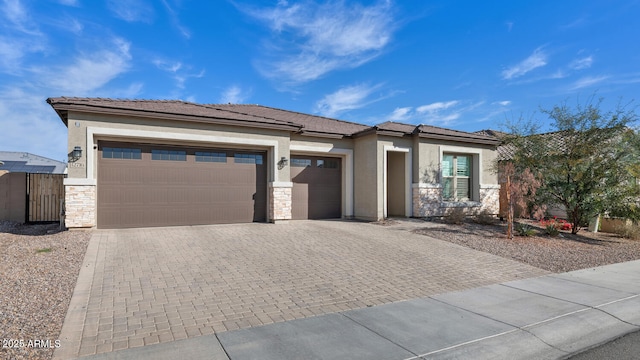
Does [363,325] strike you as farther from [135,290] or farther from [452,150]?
[452,150]

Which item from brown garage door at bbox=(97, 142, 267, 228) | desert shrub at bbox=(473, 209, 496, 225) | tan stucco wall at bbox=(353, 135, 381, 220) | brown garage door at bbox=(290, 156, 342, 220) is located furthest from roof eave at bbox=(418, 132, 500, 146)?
brown garage door at bbox=(97, 142, 267, 228)

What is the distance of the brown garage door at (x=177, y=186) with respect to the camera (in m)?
11.2

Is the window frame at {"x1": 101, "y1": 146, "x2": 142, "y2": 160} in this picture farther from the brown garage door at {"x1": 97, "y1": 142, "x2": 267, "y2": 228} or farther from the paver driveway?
the paver driveway

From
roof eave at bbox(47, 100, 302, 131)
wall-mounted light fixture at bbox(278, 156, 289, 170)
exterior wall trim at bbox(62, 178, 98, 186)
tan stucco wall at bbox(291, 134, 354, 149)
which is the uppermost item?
roof eave at bbox(47, 100, 302, 131)

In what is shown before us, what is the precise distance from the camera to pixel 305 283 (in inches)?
253

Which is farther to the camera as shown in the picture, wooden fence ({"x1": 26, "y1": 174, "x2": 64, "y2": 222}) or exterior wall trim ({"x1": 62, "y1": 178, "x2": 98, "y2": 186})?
wooden fence ({"x1": 26, "y1": 174, "x2": 64, "y2": 222})

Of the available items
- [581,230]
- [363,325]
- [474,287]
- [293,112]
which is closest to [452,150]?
[581,230]

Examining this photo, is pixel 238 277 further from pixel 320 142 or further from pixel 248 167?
pixel 320 142

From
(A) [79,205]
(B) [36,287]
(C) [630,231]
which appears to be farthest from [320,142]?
(C) [630,231]

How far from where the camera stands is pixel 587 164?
40.6 feet

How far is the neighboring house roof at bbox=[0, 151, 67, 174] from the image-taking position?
2724cm

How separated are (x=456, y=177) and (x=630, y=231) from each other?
6.42 meters

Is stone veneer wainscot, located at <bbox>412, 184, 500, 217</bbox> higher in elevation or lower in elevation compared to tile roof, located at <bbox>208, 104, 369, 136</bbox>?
lower

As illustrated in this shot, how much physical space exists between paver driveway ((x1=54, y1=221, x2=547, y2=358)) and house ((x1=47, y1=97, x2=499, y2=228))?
1.23 metres
